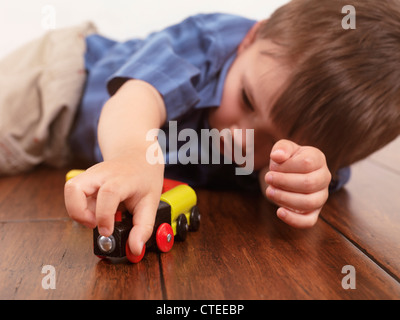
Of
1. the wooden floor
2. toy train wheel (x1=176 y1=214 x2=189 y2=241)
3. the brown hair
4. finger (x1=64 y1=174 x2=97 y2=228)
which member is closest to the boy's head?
the brown hair

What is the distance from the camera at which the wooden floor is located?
381 millimetres

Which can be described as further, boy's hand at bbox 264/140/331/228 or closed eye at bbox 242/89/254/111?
closed eye at bbox 242/89/254/111

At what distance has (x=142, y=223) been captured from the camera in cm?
41

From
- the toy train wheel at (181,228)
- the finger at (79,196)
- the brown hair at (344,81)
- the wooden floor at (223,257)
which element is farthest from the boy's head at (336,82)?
the finger at (79,196)

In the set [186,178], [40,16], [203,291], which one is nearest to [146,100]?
[186,178]

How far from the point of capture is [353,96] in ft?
2.00

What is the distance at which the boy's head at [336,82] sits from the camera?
24.2 inches

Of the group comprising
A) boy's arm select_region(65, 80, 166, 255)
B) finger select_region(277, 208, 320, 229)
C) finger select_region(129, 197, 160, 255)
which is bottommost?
finger select_region(277, 208, 320, 229)

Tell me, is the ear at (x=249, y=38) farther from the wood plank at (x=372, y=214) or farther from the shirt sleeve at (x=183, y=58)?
the wood plank at (x=372, y=214)

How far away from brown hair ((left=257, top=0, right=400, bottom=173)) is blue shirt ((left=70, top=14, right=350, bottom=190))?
155mm

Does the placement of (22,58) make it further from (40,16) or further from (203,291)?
(203,291)

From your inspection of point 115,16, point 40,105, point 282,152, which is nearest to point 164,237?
point 282,152

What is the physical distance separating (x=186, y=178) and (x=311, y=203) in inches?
12.6

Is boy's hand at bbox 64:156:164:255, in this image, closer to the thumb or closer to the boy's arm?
the boy's arm
